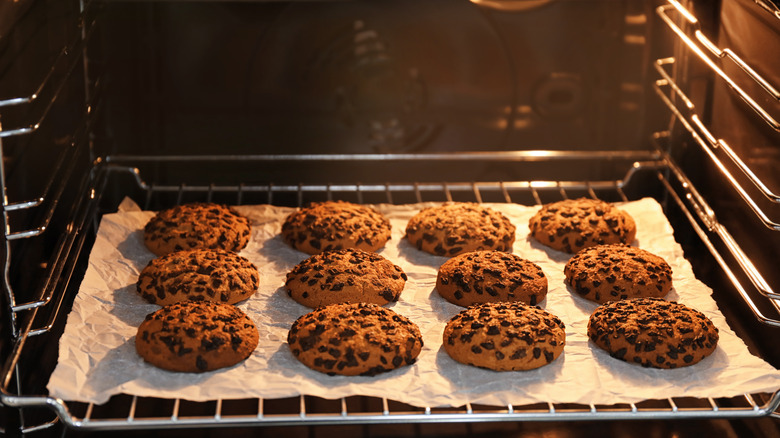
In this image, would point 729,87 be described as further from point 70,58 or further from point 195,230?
point 70,58

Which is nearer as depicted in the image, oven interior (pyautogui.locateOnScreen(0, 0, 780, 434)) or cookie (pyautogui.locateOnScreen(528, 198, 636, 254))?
oven interior (pyautogui.locateOnScreen(0, 0, 780, 434))

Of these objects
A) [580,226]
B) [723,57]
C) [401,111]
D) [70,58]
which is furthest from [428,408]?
[70,58]

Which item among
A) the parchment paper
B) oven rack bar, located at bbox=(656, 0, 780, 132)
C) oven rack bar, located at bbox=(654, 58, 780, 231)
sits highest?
oven rack bar, located at bbox=(656, 0, 780, 132)

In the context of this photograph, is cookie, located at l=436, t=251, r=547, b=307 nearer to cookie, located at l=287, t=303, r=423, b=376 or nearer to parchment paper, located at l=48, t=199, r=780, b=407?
parchment paper, located at l=48, t=199, r=780, b=407

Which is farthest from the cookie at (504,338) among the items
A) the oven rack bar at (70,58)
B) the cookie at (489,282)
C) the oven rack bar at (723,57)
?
the oven rack bar at (70,58)

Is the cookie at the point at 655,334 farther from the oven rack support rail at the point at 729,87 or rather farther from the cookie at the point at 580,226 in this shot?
the cookie at the point at 580,226

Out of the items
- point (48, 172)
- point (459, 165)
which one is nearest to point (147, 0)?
point (48, 172)

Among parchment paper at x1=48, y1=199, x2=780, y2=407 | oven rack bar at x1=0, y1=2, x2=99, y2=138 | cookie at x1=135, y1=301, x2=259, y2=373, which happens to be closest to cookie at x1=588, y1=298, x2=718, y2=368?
parchment paper at x1=48, y1=199, x2=780, y2=407
